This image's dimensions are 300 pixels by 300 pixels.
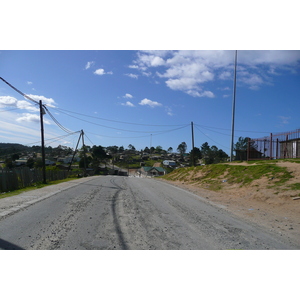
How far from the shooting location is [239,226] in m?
7.55

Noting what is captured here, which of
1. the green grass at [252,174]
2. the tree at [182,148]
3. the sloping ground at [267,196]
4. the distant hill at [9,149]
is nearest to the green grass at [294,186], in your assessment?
the sloping ground at [267,196]

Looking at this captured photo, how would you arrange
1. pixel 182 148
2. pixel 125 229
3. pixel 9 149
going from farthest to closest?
pixel 182 148, pixel 9 149, pixel 125 229

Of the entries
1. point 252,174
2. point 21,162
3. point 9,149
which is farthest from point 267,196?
point 21,162

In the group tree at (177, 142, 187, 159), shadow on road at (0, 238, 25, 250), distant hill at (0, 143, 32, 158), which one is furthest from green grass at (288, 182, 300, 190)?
tree at (177, 142, 187, 159)

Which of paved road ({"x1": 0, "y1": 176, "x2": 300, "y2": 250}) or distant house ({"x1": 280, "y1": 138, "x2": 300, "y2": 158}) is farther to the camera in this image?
distant house ({"x1": 280, "y1": 138, "x2": 300, "y2": 158})

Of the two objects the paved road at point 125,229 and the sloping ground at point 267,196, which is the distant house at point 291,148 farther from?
the paved road at point 125,229

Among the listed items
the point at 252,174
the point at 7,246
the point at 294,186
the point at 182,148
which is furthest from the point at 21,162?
the point at 182,148

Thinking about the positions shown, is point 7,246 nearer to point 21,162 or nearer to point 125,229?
point 125,229

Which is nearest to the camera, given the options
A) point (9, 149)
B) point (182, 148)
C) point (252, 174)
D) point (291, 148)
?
point (252, 174)

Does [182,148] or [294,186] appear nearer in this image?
[294,186]

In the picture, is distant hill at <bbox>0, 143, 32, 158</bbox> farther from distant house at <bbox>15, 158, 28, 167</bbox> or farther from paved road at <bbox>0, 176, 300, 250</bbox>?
paved road at <bbox>0, 176, 300, 250</bbox>

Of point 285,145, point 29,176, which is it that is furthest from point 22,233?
point 285,145

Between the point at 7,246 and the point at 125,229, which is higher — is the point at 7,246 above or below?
above

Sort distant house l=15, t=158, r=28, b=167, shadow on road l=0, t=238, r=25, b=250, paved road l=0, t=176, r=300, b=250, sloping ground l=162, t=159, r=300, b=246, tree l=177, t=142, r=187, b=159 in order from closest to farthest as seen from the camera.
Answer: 1. shadow on road l=0, t=238, r=25, b=250
2. paved road l=0, t=176, r=300, b=250
3. sloping ground l=162, t=159, r=300, b=246
4. distant house l=15, t=158, r=28, b=167
5. tree l=177, t=142, r=187, b=159
